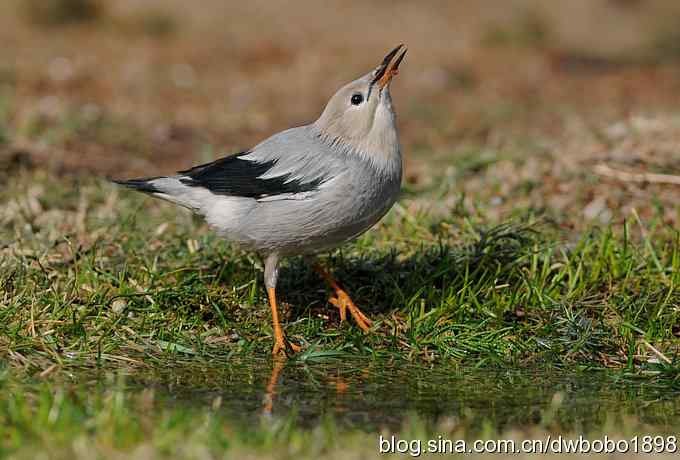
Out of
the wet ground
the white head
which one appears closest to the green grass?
the wet ground

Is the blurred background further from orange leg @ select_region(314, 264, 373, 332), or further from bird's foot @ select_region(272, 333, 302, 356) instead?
bird's foot @ select_region(272, 333, 302, 356)

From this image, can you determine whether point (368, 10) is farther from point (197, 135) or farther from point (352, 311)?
point (352, 311)

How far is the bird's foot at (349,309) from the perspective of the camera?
206 inches

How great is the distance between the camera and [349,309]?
5.36 m

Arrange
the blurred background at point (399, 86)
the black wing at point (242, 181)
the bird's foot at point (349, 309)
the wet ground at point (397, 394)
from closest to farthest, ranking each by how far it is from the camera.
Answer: the wet ground at point (397, 394)
the black wing at point (242, 181)
the bird's foot at point (349, 309)
the blurred background at point (399, 86)

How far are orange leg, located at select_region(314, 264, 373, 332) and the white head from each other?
0.79 m

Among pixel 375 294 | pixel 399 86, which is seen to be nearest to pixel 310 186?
pixel 375 294

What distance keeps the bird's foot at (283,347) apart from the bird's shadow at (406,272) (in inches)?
19.6

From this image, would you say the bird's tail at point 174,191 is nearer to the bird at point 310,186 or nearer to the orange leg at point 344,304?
the bird at point 310,186

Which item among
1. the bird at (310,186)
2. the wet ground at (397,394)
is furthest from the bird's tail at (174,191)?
the wet ground at (397,394)

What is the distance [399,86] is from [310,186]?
732 centimetres

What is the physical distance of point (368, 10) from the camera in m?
14.2

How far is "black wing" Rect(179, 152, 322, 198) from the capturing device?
16.6 ft

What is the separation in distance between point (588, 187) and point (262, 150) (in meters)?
2.88
